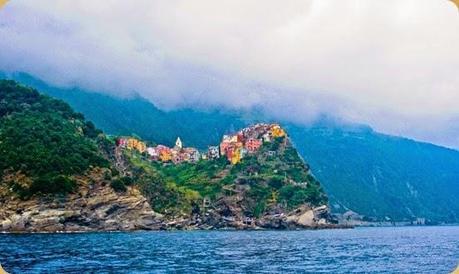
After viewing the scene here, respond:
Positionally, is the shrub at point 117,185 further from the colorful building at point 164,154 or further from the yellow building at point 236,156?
the colorful building at point 164,154

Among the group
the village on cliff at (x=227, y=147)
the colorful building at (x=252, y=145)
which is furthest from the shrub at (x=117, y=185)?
the colorful building at (x=252, y=145)

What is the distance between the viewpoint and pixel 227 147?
74875 millimetres

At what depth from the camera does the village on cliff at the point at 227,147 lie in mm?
74312

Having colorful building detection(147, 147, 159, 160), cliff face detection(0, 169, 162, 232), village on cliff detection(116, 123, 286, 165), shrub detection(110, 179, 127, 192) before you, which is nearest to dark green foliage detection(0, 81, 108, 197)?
cliff face detection(0, 169, 162, 232)

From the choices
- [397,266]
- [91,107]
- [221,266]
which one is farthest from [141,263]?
[91,107]

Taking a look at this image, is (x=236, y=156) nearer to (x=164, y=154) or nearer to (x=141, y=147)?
(x=164, y=154)

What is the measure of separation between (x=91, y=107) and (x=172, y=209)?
48.2m

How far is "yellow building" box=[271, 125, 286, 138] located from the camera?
7772 centimetres

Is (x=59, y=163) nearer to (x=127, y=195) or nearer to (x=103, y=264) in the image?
(x=127, y=195)

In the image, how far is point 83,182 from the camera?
1777 inches

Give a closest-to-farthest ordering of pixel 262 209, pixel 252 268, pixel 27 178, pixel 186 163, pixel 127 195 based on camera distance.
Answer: pixel 252 268 → pixel 27 178 → pixel 127 195 → pixel 262 209 → pixel 186 163

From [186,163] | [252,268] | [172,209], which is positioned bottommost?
[252,268]

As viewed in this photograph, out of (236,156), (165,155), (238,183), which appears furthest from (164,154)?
(238,183)

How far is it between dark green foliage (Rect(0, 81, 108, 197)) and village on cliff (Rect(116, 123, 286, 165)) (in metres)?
16.4
